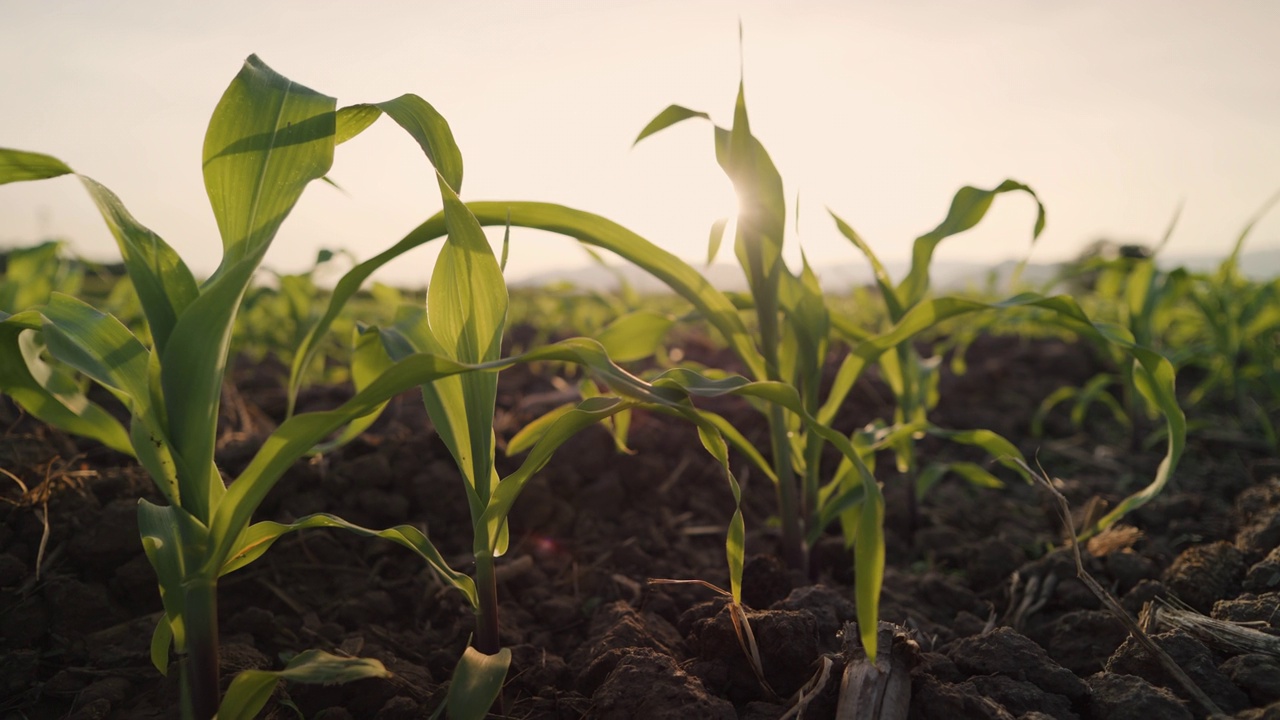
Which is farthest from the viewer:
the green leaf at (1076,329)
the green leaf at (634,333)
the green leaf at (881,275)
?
the green leaf at (881,275)

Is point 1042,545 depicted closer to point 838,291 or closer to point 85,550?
point 85,550

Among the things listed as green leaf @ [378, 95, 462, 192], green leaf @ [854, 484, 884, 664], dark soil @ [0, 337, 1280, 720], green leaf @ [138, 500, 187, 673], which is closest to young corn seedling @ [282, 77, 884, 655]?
green leaf @ [854, 484, 884, 664]

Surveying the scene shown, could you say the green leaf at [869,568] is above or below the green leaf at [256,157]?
below

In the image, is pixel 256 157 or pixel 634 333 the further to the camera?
pixel 634 333

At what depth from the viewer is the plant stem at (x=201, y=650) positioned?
3.36ft

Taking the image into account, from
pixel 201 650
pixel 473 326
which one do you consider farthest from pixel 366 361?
pixel 201 650

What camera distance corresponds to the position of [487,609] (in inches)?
46.6

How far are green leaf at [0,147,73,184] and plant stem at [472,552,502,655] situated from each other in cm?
79

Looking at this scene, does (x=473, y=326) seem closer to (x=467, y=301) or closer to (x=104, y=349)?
(x=467, y=301)

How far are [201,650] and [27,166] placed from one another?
0.70 meters

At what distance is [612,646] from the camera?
130cm

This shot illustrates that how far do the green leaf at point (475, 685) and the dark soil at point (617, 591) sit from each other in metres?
0.21

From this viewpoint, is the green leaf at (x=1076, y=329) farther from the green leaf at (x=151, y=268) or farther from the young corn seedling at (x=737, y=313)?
the green leaf at (x=151, y=268)

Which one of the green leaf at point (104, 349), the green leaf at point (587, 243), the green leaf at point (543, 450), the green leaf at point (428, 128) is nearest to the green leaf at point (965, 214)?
the green leaf at point (587, 243)
